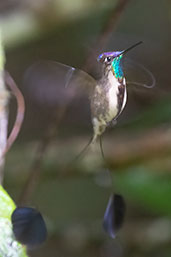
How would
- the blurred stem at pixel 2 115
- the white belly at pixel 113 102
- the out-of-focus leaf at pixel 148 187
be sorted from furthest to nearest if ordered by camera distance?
the out-of-focus leaf at pixel 148 187, the blurred stem at pixel 2 115, the white belly at pixel 113 102

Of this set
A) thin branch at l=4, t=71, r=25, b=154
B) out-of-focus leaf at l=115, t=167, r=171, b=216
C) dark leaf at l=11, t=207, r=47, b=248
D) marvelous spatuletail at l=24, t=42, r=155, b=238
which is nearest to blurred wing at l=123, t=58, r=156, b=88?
marvelous spatuletail at l=24, t=42, r=155, b=238

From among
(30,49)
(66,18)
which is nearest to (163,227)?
(66,18)

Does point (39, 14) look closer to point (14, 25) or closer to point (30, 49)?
point (14, 25)

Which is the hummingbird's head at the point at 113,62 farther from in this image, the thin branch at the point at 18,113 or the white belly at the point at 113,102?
the thin branch at the point at 18,113

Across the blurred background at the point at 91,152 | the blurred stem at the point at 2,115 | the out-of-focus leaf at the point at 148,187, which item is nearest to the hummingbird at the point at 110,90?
the blurred stem at the point at 2,115

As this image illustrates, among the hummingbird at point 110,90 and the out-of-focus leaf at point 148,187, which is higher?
the hummingbird at point 110,90

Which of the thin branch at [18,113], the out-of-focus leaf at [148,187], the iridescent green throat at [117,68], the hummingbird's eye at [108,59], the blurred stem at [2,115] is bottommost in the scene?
the out-of-focus leaf at [148,187]
